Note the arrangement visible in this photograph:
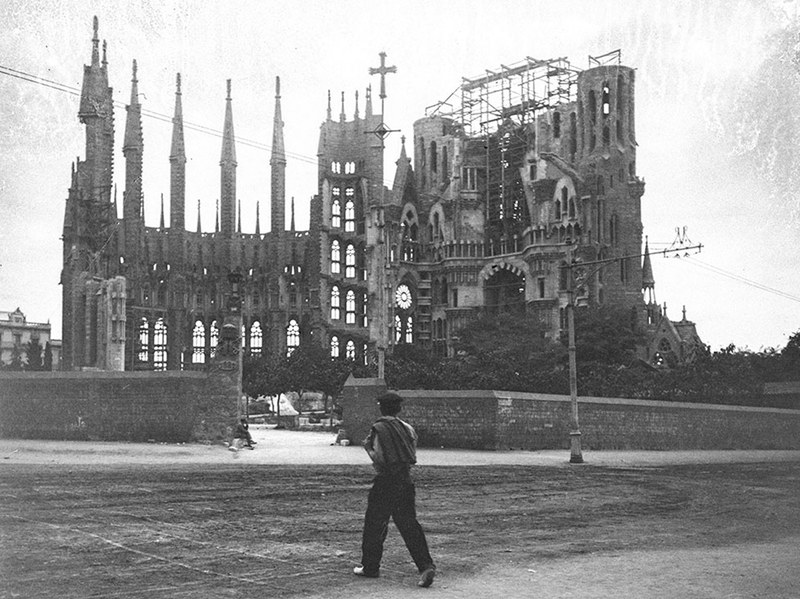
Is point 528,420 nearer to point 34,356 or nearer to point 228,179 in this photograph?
point 34,356

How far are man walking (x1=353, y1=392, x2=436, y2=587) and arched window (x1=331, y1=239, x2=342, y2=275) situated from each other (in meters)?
89.5

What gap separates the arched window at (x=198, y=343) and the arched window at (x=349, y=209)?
17809 mm

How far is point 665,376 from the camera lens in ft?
194

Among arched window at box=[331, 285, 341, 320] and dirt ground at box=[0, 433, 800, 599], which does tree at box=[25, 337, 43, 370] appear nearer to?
arched window at box=[331, 285, 341, 320]

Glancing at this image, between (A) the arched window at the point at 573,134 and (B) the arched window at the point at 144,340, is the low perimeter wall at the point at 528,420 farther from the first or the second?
(B) the arched window at the point at 144,340

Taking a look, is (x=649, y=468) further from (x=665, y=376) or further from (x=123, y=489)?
(x=665, y=376)

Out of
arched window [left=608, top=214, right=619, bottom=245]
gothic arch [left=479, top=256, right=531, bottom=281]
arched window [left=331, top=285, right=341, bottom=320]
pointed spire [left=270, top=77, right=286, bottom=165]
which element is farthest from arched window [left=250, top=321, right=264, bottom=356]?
arched window [left=608, top=214, right=619, bottom=245]

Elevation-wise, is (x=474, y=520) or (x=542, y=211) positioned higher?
(x=542, y=211)

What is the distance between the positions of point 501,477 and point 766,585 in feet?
37.8

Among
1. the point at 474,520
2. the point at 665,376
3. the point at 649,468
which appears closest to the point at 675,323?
the point at 665,376

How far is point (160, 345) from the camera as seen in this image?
3829 inches

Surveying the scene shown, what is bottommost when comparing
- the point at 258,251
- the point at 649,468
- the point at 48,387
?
the point at 649,468

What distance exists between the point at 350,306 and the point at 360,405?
2617 inches

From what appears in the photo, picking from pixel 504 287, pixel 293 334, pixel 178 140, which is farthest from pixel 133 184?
pixel 504 287
